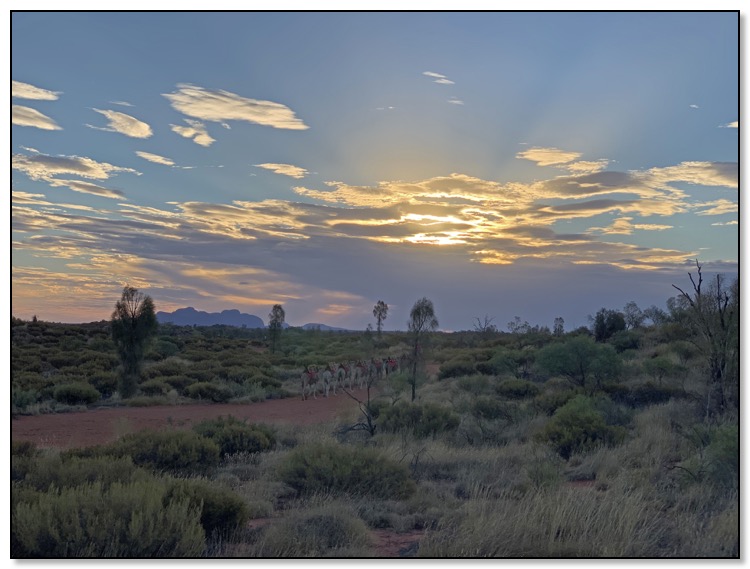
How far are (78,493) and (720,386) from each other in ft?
24.1

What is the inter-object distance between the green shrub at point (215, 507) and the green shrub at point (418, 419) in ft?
23.0

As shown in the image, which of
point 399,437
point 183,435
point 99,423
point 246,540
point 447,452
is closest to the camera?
point 246,540

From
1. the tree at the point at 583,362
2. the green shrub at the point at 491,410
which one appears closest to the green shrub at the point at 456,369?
the tree at the point at 583,362

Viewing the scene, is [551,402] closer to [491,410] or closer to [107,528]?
[491,410]

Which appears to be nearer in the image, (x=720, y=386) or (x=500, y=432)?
(x=720, y=386)

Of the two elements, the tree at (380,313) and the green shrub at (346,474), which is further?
the tree at (380,313)

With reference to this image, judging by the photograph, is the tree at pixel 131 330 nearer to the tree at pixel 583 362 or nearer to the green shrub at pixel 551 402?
the green shrub at pixel 551 402

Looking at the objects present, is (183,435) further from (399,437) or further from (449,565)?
(449,565)

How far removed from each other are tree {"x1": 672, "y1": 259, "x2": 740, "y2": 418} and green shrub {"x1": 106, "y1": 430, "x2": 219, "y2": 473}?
7474mm

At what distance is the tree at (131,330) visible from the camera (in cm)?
1995

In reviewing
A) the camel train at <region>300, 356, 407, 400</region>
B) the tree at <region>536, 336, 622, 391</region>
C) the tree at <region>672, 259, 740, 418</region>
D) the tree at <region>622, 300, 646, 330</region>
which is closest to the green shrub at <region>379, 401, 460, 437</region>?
the tree at <region>536, 336, 622, 391</region>

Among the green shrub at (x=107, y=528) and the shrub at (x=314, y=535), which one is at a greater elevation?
the green shrub at (x=107, y=528)

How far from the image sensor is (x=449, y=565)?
624cm

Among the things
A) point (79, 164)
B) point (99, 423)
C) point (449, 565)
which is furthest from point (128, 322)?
point (449, 565)
